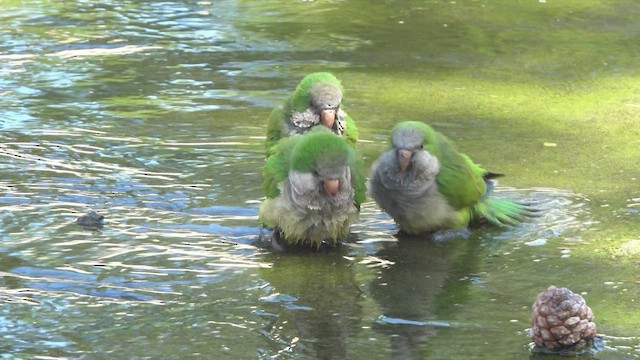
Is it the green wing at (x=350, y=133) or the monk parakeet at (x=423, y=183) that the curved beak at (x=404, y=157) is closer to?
the monk parakeet at (x=423, y=183)

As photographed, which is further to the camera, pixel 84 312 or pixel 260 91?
pixel 260 91

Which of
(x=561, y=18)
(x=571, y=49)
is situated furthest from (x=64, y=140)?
(x=561, y=18)

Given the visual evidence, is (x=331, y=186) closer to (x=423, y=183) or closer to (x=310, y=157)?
(x=310, y=157)

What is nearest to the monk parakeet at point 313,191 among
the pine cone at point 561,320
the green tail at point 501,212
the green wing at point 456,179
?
the green wing at point 456,179

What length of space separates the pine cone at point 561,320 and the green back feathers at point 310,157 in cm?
134

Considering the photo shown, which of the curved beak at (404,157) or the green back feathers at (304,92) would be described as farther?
the green back feathers at (304,92)

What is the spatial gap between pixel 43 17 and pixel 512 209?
19.7ft

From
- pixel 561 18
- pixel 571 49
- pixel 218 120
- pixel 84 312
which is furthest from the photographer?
pixel 561 18

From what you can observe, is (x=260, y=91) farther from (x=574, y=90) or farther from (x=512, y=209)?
(x=512, y=209)

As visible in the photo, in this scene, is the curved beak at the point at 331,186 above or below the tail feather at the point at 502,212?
above

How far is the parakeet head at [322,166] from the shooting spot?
486 centimetres

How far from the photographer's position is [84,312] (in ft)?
14.5

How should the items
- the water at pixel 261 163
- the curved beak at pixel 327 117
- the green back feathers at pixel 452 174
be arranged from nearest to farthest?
the water at pixel 261 163, the green back feathers at pixel 452 174, the curved beak at pixel 327 117

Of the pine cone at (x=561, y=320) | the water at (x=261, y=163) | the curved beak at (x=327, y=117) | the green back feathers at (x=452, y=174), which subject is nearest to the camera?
the pine cone at (x=561, y=320)
